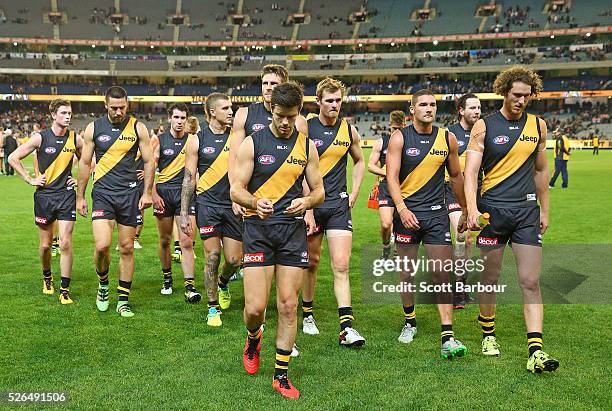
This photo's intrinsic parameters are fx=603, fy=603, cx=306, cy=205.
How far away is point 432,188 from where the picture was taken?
598cm

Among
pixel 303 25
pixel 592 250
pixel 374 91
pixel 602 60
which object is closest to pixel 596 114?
pixel 602 60

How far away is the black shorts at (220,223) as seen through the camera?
22.6 ft

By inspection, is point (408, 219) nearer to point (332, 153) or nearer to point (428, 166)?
point (428, 166)

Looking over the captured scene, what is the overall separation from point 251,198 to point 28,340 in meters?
3.05

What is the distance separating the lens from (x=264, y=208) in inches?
180

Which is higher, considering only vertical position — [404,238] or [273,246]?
[273,246]

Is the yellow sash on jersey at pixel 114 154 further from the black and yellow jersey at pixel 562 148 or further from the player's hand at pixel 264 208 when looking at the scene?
the black and yellow jersey at pixel 562 148

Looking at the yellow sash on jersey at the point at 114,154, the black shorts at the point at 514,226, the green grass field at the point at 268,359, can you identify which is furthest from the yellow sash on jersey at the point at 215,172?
the black shorts at the point at 514,226

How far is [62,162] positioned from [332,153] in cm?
377

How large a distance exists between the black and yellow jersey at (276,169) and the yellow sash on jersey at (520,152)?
74.2 inches

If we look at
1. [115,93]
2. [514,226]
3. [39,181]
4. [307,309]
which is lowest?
[307,309]

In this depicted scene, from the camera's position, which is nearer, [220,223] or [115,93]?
[115,93]

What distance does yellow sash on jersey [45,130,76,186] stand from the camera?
306 inches

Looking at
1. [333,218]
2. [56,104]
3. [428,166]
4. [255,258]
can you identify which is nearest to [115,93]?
[56,104]
